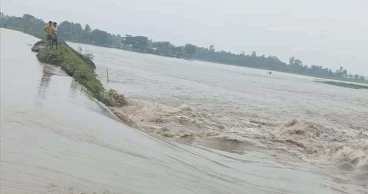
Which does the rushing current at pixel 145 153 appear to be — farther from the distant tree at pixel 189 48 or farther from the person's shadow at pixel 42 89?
the distant tree at pixel 189 48

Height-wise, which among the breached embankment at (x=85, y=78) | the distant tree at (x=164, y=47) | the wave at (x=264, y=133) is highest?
the distant tree at (x=164, y=47)

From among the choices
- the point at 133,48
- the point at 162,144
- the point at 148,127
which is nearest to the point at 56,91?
the point at 148,127

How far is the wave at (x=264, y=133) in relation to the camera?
45.1ft

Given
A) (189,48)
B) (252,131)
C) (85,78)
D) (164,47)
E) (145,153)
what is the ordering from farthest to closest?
(189,48) → (164,47) → (85,78) → (252,131) → (145,153)

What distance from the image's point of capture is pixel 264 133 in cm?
1744

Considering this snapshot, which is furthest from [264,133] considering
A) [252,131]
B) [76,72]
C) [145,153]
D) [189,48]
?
[189,48]

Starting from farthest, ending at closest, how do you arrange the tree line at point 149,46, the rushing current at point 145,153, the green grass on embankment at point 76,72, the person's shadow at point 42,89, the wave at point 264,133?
the tree line at point 149,46 → the green grass on embankment at point 76,72 → the wave at point 264,133 → the person's shadow at point 42,89 → the rushing current at point 145,153

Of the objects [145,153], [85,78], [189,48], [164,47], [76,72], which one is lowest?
[145,153]

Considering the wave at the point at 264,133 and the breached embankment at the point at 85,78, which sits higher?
the breached embankment at the point at 85,78

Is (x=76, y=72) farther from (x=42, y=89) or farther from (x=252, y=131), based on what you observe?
(x=252, y=131)

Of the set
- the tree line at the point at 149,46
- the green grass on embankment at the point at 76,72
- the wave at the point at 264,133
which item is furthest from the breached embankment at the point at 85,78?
the tree line at the point at 149,46

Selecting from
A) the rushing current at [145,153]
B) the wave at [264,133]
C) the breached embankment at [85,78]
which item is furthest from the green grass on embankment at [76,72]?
the rushing current at [145,153]

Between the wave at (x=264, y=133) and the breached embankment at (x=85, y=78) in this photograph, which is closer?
the wave at (x=264, y=133)

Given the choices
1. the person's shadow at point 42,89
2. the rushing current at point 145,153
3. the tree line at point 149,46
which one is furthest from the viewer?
the tree line at point 149,46
